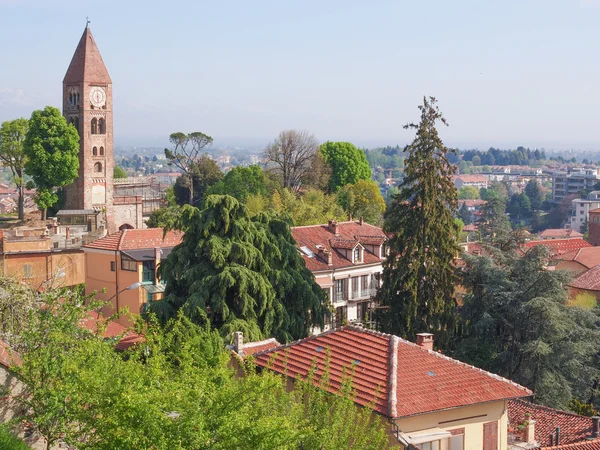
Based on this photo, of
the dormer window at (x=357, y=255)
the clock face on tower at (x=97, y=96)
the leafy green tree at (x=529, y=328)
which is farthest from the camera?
the clock face on tower at (x=97, y=96)

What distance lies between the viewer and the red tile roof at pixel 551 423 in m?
22.8

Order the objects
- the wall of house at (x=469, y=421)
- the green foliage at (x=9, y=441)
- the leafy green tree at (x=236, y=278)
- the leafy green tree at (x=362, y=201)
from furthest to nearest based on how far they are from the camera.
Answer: the leafy green tree at (x=362, y=201)
the leafy green tree at (x=236, y=278)
the wall of house at (x=469, y=421)
the green foliage at (x=9, y=441)

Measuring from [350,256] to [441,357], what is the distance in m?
21.3

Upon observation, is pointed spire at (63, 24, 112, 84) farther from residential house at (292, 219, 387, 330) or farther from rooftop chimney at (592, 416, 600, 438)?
rooftop chimney at (592, 416, 600, 438)

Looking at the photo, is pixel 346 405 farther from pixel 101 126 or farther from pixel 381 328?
pixel 101 126

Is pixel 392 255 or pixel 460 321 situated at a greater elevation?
pixel 392 255

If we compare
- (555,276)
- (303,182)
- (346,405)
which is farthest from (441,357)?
(303,182)

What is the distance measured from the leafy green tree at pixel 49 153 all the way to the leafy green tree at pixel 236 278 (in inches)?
1312

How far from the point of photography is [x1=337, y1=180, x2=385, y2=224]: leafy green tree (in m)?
64.8

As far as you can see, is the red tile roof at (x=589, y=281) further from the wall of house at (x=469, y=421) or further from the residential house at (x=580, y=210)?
the residential house at (x=580, y=210)

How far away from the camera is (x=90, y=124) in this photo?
6762 centimetres

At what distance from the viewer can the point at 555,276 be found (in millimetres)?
33750

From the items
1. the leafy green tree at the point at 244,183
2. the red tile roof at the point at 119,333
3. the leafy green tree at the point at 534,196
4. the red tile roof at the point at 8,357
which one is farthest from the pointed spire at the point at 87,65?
the leafy green tree at the point at 534,196

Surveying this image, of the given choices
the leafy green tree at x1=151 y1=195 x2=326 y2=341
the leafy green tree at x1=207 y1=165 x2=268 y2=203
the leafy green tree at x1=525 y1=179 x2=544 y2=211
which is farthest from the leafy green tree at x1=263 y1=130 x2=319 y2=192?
the leafy green tree at x1=525 y1=179 x2=544 y2=211
